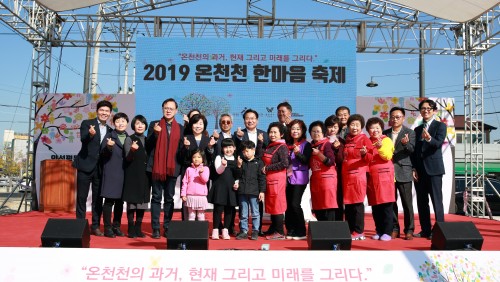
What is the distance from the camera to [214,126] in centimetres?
691

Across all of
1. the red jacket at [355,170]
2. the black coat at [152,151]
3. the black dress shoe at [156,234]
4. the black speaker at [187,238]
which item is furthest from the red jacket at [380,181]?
the black dress shoe at [156,234]

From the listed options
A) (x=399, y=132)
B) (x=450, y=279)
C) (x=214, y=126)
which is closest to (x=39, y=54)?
(x=214, y=126)

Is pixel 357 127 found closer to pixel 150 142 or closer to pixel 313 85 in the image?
pixel 150 142

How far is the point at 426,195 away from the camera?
13.5ft

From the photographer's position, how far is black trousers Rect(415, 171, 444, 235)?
4008 mm

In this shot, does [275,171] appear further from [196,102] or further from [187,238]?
[196,102]

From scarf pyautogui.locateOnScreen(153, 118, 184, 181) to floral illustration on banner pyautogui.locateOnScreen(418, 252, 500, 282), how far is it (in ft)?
7.18

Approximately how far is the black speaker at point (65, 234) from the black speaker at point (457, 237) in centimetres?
251

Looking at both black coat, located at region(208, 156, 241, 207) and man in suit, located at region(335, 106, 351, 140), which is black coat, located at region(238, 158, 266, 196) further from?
man in suit, located at region(335, 106, 351, 140)

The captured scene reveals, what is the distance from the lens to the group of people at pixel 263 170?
3846mm

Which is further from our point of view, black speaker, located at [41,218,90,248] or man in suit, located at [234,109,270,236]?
man in suit, located at [234,109,270,236]

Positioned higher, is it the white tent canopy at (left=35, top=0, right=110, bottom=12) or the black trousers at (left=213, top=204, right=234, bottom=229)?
the white tent canopy at (left=35, top=0, right=110, bottom=12)

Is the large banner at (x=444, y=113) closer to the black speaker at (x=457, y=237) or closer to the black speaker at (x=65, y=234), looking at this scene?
the black speaker at (x=457, y=237)

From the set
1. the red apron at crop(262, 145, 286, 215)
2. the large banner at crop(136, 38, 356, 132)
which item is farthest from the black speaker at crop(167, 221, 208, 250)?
the large banner at crop(136, 38, 356, 132)
